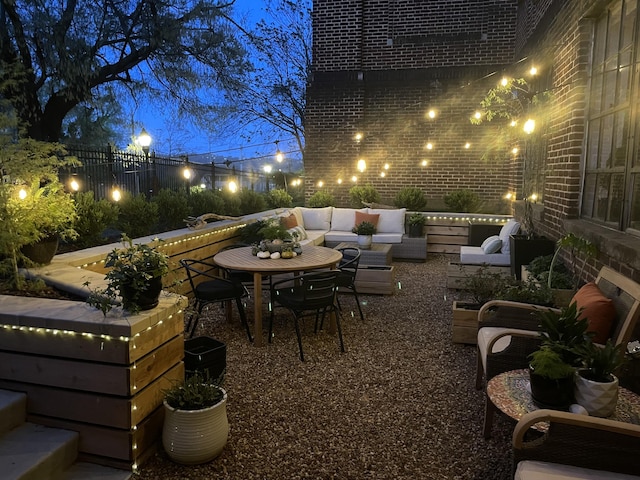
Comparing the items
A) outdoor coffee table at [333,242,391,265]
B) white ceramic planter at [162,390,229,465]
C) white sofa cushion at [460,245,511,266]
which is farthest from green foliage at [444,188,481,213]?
white ceramic planter at [162,390,229,465]

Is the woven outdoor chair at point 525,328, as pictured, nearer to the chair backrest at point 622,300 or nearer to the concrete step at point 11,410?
the chair backrest at point 622,300

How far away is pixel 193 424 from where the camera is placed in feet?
7.61

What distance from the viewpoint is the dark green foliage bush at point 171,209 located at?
629cm

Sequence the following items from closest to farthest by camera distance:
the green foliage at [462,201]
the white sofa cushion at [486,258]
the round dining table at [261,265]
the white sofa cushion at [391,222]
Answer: the round dining table at [261,265]
the white sofa cushion at [486,258]
the white sofa cushion at [391,222]
the green foliage at [462,201]

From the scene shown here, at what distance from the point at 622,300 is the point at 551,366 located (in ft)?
3.21

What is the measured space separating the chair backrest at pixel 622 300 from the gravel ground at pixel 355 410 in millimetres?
848

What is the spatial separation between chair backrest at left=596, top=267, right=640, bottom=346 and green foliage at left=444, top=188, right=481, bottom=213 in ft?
20.8

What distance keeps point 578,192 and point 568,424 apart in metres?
3.26

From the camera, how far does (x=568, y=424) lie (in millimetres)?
1662

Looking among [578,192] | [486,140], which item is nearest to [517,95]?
[486,140]

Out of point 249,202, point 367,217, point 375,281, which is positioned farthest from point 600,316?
point 249,202

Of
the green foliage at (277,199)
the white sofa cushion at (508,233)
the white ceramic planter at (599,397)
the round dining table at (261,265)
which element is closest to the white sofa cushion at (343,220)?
the green foliage at (277,199)

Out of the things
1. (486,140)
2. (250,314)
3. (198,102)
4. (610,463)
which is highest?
(198,102)

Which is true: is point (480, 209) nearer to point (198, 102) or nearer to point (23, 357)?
point (198, 102)
